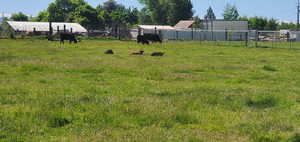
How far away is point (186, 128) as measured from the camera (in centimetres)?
577

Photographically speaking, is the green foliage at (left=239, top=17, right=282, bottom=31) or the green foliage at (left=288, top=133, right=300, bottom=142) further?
the green foliage at (left=239, top=17, right=282, bottom=31)

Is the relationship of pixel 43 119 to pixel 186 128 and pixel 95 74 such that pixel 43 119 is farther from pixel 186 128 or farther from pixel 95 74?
pixel 95 74

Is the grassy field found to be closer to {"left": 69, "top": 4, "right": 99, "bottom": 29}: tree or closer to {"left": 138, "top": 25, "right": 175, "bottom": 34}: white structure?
{"left": 138, "top": 25, "right": 175, "bottom": 34}: white structure

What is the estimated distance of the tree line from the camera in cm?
8429

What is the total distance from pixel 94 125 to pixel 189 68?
8.40 m

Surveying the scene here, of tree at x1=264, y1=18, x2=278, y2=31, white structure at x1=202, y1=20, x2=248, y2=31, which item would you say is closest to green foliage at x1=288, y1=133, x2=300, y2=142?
white structure at x1=202, y1=20, x2=248, y2=31

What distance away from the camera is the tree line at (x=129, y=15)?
84.3m

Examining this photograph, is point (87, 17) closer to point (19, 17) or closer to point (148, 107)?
point (19, 17)

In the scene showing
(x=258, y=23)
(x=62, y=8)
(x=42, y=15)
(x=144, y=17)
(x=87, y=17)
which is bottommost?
(x=258, y=23)

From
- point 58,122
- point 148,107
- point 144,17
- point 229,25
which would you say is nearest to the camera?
point 58,122

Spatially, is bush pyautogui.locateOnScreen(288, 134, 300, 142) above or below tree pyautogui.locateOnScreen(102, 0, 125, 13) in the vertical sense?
below

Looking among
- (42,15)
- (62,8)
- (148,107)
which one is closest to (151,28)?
(42,15)

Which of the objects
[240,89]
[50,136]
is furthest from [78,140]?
[240,89]

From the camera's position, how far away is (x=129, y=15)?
4331 inches
